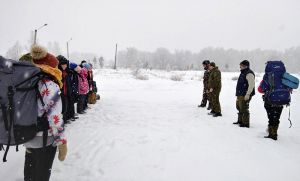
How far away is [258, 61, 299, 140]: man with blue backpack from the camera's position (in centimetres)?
694

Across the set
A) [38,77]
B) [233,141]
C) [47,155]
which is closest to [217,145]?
[233,141]

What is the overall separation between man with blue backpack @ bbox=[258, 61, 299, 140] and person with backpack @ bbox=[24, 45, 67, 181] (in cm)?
548

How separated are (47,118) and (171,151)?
358 cm

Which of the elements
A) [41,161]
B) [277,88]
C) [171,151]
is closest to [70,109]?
[171,151]

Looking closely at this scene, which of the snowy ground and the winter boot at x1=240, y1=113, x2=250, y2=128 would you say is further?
the winter boot at x1=240, y1=113, x2=250, y2=128

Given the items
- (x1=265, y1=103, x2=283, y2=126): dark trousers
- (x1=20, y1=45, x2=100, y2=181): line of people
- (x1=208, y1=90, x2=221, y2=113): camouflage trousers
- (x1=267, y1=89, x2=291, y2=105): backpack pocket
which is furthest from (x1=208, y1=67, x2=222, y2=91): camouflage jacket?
(x1=20, y1=45, x2=100, y2=181): line of people

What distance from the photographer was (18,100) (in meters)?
2.93

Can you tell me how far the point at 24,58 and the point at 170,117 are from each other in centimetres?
656

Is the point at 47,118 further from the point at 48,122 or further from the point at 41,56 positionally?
the point at 41,56

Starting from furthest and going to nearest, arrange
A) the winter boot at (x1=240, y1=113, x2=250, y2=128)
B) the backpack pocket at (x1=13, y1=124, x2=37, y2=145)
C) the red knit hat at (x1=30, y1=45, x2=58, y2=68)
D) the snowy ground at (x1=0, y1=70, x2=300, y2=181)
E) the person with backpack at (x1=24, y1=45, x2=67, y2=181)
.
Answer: the winter boot at (x1=240, y1=113, x2=250, y2=128)
the snowy ground at (x1=0, y1=70, x2=300, y2=181)
the red knit hat at (x1=30, y1=45, x2=58, y2=68)
the person with backpack at (x1=24, y1=45, x2=67, y2=181)
the backpack pocket at (x1=13, y1=124, x2=37, y2=145)

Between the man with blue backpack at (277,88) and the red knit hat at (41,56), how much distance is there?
552 centimetres

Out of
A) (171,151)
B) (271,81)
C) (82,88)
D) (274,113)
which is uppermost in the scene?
(271,81)

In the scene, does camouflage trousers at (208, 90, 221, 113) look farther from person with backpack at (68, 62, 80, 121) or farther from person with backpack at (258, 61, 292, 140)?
person with backpack at (68, 62, 80, 121)

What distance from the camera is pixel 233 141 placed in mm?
7078
